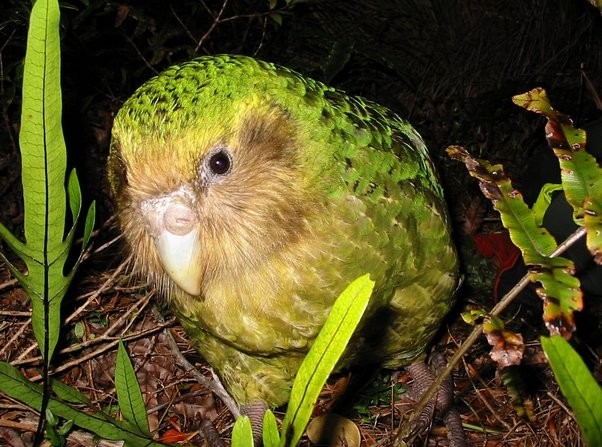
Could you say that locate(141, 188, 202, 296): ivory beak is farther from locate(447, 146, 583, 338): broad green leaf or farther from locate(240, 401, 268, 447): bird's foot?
locate(240, 401, 268, 447): bird's foot

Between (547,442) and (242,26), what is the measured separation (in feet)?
10.8

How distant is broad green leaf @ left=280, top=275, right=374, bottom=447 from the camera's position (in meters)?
1.16

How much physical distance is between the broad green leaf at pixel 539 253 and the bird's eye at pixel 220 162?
2.18ft

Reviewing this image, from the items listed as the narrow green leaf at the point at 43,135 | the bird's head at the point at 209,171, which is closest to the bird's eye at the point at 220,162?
the bird's head at the point at 209,171

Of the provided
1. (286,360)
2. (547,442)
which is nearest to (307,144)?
(286,360)

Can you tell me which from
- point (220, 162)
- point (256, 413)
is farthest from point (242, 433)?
point (256, 413)

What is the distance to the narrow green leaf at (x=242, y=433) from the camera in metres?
1.23

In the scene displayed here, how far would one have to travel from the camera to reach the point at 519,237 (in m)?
1.55

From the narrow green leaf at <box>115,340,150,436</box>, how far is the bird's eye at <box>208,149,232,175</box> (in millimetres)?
559

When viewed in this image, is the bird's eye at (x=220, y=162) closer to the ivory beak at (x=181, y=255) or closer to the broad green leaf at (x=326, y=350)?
the ivory beak at (x=181, y=255)

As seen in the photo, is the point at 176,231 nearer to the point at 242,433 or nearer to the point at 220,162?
the point at 220,162

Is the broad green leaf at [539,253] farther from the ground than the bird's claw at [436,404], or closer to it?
farther from the ground

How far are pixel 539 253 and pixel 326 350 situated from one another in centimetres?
63

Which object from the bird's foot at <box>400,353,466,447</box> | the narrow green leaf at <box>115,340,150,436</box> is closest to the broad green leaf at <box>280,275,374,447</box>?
the narrow green leaf at <box>115,340,150,436</box>
